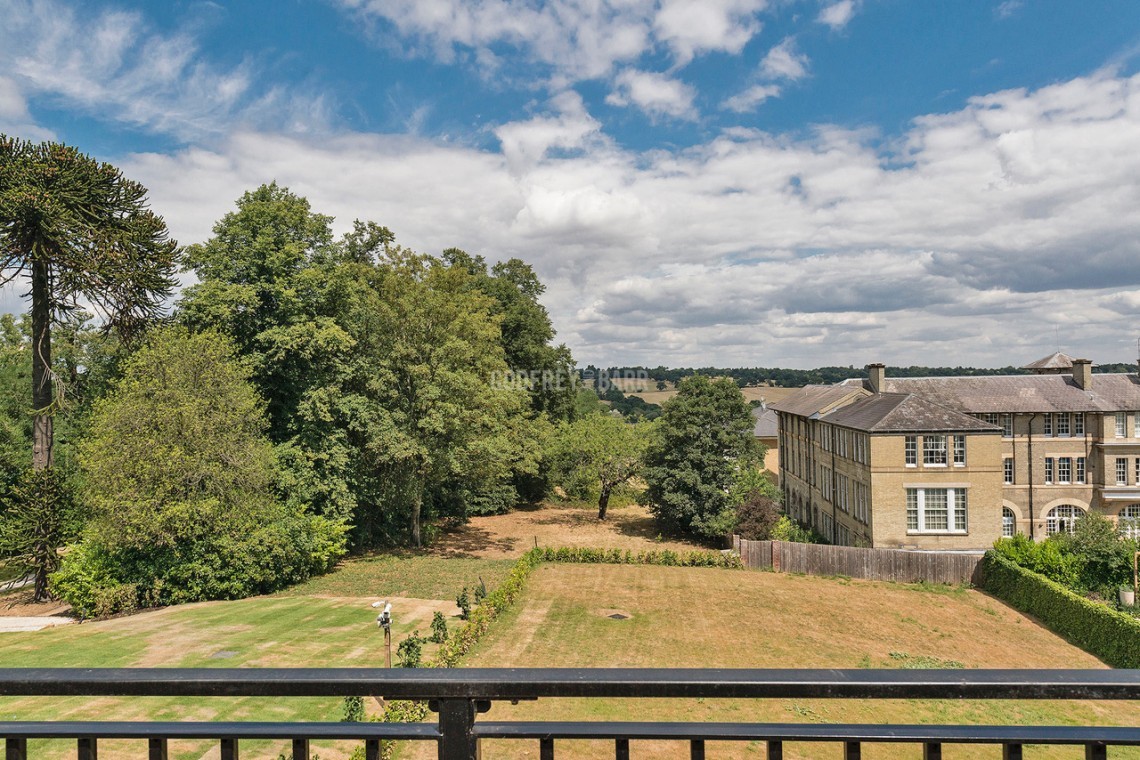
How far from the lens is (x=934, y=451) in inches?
1067

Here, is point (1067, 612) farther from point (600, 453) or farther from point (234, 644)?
point (234, 644)

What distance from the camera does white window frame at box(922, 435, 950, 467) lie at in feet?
88.7

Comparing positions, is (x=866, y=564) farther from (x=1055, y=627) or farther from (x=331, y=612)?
(x=331, y=612)

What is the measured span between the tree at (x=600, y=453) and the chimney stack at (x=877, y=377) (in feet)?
42.9

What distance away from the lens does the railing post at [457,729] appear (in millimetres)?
1880

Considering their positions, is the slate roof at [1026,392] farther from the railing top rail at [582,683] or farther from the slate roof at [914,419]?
the railing top rail at [582,683]

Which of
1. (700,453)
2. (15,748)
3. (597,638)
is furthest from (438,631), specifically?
(700,453)

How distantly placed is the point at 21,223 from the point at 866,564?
34354mm

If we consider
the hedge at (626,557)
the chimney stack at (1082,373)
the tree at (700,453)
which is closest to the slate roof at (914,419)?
the tree at (700,453)

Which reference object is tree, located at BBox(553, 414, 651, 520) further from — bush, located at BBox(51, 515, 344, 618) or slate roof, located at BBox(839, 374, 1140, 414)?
bush, located at BBox(51, 515, 344, 618)

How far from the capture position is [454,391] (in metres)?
27.4

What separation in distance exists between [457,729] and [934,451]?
30.2m

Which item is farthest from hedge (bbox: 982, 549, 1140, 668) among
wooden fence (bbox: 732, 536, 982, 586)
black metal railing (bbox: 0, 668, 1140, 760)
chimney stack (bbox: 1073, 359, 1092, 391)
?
black metal railing (bbox: 0, 668, 1140, 760)

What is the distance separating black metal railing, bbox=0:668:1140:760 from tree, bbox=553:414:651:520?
35.4 meters
